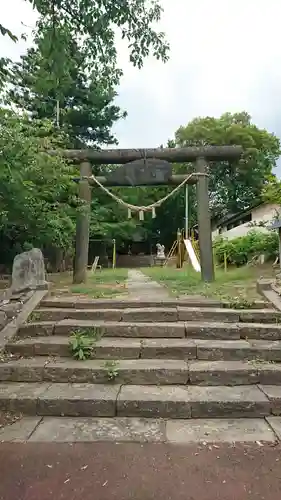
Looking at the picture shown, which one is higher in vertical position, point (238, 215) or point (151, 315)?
point (238, 215)

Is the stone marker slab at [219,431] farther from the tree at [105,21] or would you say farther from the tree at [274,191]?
the tree at [274,191]

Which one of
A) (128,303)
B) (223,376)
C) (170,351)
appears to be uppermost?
(128,303)

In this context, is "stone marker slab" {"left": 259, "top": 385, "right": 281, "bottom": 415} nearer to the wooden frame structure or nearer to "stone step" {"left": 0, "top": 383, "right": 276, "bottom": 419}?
"stone step" {"left": 0, "top": 383, "right": 276, "bottom": 419}

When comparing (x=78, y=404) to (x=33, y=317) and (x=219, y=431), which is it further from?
(x=33, y=317)

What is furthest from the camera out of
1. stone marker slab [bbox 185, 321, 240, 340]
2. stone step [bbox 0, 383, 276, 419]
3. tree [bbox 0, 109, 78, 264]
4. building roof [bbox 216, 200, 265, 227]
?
building roof [bbox 216, 200, 265, 227]

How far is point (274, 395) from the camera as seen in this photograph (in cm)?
284

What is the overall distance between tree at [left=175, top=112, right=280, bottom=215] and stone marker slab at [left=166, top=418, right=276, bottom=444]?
18.0m

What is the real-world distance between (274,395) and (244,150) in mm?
19220

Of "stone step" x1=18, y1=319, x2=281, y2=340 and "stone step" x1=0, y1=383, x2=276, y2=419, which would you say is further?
"stone step" x1=18, y1=319, x2=281, y2=340

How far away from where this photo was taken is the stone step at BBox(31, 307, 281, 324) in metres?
4.11

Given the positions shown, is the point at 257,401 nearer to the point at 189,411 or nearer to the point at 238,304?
the point at 189,411

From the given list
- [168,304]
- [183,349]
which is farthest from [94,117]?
[183,349]

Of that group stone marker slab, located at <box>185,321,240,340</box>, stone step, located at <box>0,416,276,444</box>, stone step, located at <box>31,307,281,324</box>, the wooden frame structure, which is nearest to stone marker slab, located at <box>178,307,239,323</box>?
stone step, located at <box>31,307,281,324</box>

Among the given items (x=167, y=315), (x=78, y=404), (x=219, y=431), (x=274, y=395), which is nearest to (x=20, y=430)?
(x=78, y=404)
